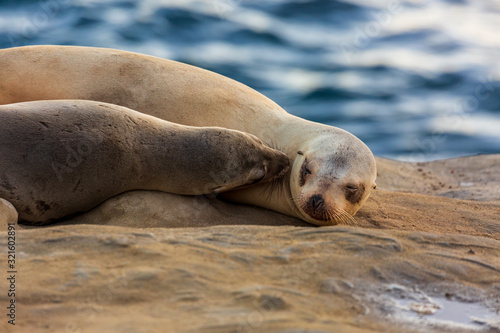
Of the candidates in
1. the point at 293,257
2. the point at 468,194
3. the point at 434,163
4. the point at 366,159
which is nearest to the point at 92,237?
the point at 293,257

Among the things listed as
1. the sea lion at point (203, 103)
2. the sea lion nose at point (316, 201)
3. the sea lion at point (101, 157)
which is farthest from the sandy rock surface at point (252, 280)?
the sea lion at point (203, 103)

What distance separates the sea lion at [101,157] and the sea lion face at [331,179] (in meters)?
0.31

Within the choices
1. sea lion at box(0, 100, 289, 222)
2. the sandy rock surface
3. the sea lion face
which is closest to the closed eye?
the sea lion face

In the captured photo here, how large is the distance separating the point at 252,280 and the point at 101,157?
197 cm

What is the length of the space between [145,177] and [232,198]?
0.82 metres

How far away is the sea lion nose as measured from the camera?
15.2ft

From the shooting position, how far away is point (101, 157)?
173 inches

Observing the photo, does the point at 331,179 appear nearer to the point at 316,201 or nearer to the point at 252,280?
the point at 316,201

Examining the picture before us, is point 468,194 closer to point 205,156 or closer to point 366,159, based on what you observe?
point 366,159

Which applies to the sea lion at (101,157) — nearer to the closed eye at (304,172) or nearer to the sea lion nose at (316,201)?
the closed eye at (304,172)

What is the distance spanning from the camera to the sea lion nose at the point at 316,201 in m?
4.64

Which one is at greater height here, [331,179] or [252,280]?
[331,179]

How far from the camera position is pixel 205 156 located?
15.4 ft

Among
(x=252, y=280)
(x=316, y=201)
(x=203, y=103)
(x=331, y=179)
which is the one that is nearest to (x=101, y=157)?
(x=203, y=103)
